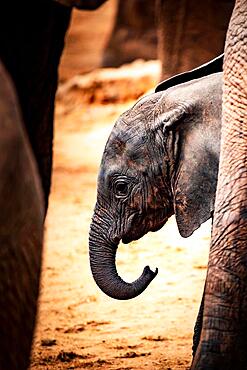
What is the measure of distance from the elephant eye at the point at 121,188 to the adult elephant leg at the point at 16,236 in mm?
1464

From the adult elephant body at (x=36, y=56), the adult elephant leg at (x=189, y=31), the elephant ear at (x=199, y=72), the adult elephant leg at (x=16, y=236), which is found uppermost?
the adult elephant leg at (x=189, y=31)

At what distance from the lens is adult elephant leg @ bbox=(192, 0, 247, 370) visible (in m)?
3.27

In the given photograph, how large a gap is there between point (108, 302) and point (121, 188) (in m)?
1.26

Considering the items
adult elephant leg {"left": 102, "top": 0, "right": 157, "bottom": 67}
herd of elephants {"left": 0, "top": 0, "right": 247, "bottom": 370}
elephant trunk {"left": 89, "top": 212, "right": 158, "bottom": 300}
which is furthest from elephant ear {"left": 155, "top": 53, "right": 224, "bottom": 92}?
adult elephant leg {"left": 102, "top": 0, "right": 157, "bottom": 67}

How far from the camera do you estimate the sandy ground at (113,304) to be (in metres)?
4.38

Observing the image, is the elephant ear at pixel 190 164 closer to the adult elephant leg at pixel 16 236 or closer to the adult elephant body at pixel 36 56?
the adult elephant body at pixel 36 56

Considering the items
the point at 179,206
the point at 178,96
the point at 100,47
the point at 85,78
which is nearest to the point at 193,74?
the point at 178,96

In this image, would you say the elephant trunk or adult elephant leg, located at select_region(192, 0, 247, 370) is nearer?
adult elephant leg, located at select_region(192, 0, 247, 370)

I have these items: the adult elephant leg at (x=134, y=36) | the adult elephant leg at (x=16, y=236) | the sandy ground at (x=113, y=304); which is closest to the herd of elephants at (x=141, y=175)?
the adult elephant leg at (x=16, y=236)

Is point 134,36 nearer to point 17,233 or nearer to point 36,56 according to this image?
point 36,56

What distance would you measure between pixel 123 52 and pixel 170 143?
29.3ft

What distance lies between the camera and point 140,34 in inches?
500

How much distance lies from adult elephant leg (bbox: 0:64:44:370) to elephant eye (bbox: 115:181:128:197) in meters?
1.46

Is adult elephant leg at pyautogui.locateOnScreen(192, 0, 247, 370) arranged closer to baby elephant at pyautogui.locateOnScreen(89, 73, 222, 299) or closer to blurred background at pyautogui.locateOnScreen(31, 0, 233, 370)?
baby elephant at pyautogui.locateOnScreen(89, 73, 222, 299)
